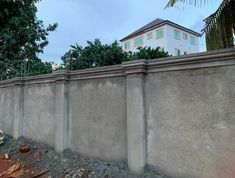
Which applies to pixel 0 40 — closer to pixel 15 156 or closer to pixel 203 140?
pixel 15 156

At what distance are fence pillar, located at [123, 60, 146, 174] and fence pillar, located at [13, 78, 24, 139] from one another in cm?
415

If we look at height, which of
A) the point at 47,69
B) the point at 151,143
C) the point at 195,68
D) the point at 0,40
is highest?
the point at 0,40

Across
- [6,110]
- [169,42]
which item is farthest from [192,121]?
[169,42]

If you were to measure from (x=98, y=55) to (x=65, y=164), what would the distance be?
730 cm

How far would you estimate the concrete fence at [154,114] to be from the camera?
3686 millimetres

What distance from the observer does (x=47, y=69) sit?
11.6 meters

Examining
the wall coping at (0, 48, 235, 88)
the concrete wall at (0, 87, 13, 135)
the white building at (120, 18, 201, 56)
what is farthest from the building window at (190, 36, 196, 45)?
the wall coping at (0, 48, 235, 88)

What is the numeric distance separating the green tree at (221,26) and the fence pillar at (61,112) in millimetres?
3216

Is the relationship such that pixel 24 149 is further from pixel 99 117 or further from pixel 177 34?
pixel 177 34

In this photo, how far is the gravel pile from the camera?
184 inches

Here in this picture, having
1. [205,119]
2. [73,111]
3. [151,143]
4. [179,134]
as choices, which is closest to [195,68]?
[205,119]

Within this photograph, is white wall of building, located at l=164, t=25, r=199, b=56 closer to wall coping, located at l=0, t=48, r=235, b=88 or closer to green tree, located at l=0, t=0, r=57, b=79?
green tree, located at l=0, t=0, r=57, b=79

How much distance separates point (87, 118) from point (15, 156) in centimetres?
241

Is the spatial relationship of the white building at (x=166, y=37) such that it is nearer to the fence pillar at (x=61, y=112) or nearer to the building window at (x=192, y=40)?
the building window at (x=192, y=40)
